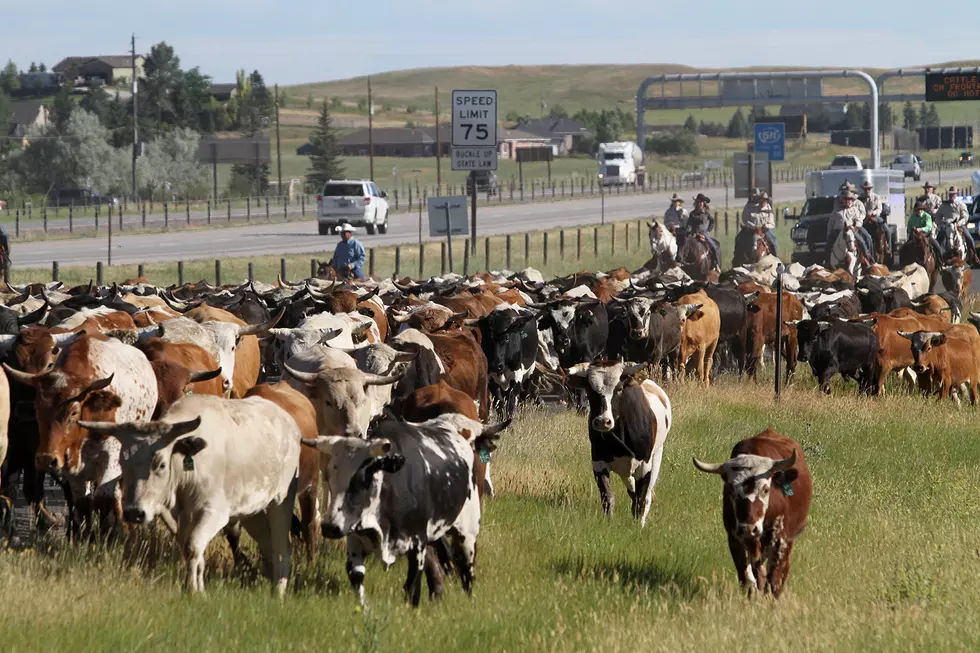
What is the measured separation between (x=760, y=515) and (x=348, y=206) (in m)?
45.6

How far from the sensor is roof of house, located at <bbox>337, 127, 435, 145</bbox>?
148m

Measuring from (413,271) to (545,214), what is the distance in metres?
27.1

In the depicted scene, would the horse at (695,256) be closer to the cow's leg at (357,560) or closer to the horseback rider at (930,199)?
the horseback rider at (930,199)

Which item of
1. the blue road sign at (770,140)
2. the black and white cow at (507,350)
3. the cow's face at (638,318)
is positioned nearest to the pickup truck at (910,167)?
the blue road sign at (770,140)

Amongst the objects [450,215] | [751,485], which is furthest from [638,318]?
[450,215]

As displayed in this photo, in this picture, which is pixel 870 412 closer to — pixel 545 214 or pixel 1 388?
pixel 1 388

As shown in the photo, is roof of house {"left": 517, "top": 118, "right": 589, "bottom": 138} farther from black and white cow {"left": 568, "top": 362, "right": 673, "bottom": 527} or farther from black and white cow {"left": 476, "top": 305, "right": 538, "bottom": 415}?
black and white cow {"left": 568, "top": 362, "right": 673, "bottom": 527}

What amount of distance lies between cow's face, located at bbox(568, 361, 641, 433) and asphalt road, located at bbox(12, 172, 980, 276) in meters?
32.2

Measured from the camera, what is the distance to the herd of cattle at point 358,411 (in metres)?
9.18

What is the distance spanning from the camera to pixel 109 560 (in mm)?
9883

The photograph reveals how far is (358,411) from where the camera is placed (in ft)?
36.7

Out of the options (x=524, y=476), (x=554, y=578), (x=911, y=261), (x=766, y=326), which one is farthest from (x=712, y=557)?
(x=911, y=261)

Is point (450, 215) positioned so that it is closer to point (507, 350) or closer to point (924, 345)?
point (924, 345)

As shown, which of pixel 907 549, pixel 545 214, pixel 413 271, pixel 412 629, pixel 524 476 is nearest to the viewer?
pixel 412 629
